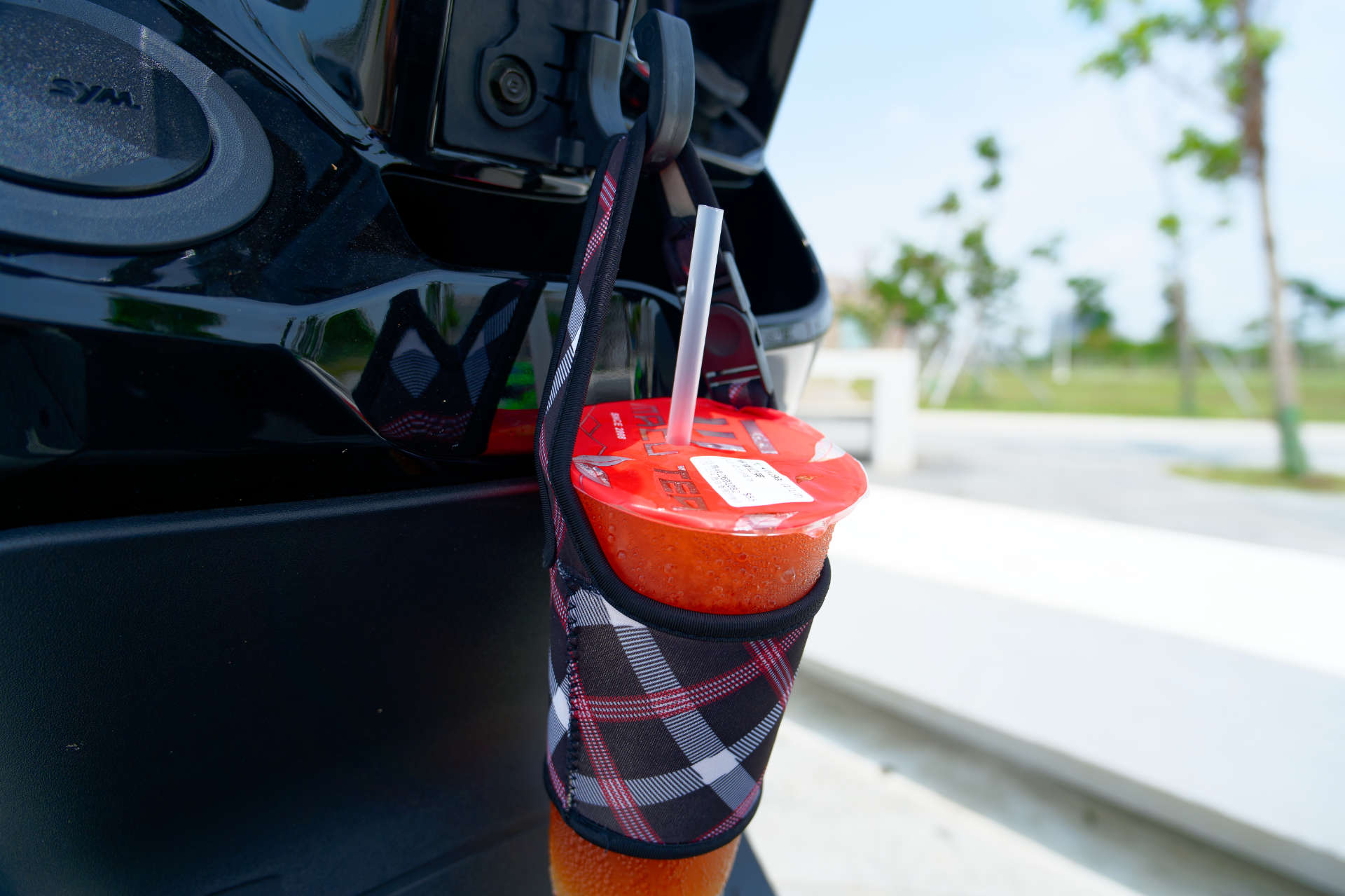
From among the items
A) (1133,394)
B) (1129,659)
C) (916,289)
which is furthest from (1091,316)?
(1129,659)

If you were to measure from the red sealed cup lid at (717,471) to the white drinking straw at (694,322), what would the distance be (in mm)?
25

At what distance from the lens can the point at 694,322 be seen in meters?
0.61

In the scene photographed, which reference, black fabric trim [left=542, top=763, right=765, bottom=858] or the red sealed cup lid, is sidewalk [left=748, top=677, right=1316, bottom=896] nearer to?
black fabric trim [left=542, top=763, right=765, bottom=858]

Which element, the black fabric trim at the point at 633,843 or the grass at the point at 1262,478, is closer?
the black fabric trim at the point at 633,843

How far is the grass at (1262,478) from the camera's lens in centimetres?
641

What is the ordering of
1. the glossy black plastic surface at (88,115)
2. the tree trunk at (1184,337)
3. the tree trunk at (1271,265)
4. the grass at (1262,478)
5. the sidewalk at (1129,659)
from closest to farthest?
the glossy black plastic surface at (88,115) < the sidewalk at (1129,659) < the grass at (1262,478) < the tree trunk at (1271,265) < the tree trunk at (1184,337)

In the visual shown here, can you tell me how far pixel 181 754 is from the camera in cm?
59

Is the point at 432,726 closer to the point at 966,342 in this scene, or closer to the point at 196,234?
the point at 196,234

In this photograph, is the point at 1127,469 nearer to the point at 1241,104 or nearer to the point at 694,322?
the point at 1241,104

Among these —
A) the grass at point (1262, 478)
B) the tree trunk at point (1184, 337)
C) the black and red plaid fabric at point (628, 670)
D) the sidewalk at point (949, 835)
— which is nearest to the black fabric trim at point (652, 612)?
the black and red plaid fabric at point (628, 670)

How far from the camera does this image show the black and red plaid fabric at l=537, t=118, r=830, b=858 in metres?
0.54

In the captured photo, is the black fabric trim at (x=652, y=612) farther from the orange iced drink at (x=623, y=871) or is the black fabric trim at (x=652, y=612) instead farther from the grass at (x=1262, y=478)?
the grass at (x=1262, y=478)

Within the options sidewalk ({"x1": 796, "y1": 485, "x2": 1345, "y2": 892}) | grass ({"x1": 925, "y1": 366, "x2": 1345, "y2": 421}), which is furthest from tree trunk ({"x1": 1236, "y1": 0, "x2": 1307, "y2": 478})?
sidewalk ({"x1": 796, "y1": 485, "x2": 1345, "y2": 892})

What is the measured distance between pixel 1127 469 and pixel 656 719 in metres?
7.37
